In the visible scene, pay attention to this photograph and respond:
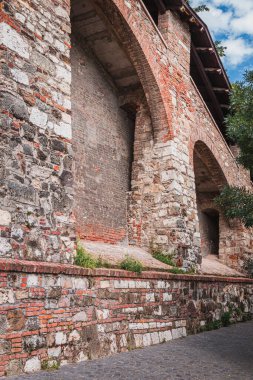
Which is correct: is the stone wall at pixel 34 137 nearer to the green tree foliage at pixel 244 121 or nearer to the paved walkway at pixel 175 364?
the paved walkway at pixel 175 364

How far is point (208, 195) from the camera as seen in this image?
13836 mm

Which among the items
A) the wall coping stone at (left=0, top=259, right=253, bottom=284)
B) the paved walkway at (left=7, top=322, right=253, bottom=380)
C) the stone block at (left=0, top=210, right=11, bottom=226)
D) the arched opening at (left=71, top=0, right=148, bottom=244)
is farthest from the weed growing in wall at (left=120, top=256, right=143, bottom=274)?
the stone block at (left=0, top=210, right=11, bottom=226)

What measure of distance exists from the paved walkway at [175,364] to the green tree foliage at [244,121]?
3050mm

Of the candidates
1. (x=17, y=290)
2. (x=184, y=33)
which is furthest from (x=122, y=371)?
(x=184, y=33)

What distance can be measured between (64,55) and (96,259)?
9.66ft

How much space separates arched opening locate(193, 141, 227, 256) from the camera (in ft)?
40.1

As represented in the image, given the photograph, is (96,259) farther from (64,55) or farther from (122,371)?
(64,55)

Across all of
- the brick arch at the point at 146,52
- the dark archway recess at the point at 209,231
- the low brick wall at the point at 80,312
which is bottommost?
the low brick wall at the point at 80,312

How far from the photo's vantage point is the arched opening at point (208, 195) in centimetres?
1223

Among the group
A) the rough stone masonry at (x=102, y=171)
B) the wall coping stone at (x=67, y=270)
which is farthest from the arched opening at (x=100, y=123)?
the wall coping stone at (x=67, y=270)

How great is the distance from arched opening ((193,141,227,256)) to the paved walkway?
6.01m

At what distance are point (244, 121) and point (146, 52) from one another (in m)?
2.42

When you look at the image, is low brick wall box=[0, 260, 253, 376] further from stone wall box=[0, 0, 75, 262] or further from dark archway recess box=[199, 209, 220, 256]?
dark archway recess box=[199, 209, 220, 256]

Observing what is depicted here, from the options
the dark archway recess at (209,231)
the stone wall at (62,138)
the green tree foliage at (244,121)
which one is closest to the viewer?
the stone wall at (62,138)
